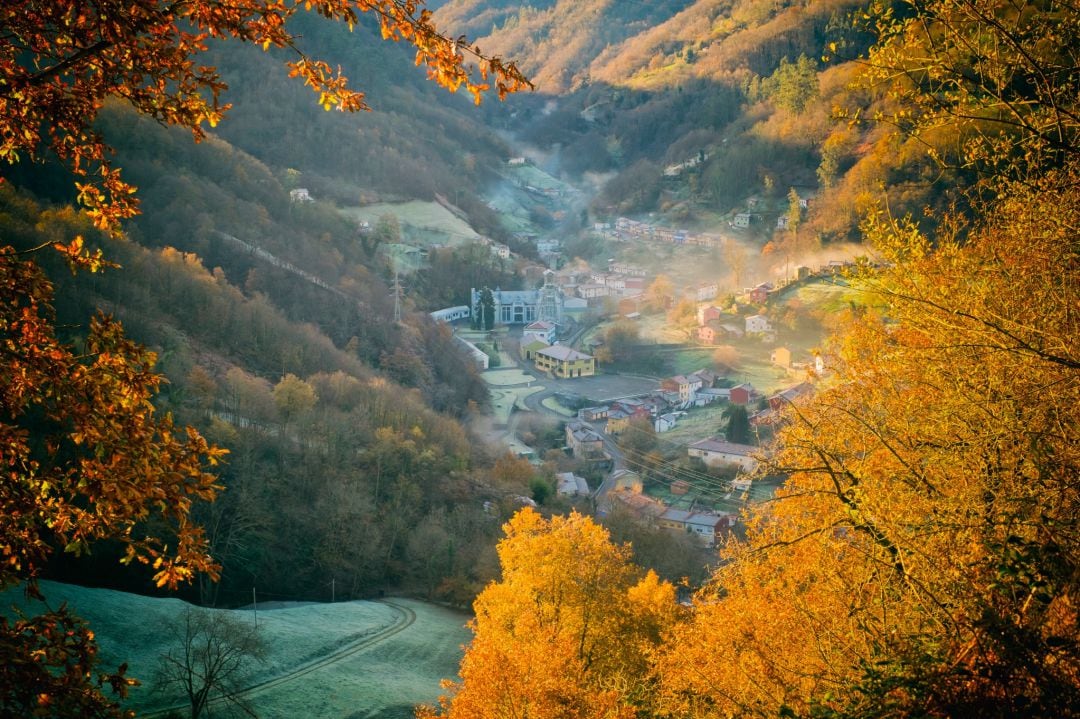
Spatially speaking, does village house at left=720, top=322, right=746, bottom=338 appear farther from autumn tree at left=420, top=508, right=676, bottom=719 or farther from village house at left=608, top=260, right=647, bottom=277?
autumn tree at left=420, top=508, right=676, bottom=719

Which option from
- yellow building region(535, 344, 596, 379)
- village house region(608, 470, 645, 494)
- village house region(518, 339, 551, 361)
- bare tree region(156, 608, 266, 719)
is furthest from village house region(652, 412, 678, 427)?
bare tree region(156, 608, 266, 719)

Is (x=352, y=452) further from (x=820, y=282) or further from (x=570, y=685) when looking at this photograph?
(x=820, y=282)

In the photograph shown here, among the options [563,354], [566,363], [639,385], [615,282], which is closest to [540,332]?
[563,354]

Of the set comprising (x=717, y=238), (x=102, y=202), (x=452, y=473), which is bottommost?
(x=452, y=473)

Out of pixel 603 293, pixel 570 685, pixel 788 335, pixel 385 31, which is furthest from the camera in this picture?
pixel 603 293

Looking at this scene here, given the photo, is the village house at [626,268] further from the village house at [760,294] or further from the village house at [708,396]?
the village house at [708,396]

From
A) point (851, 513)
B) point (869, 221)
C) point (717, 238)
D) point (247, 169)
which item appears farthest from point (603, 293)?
point (851, 513)

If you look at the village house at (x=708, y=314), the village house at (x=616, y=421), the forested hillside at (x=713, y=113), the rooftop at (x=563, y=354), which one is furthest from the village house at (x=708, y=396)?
the forested hillside at (x=713, y=113)
